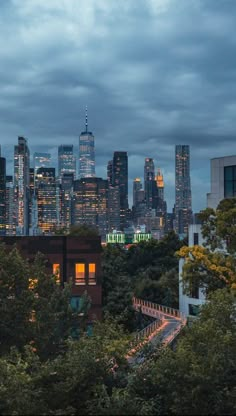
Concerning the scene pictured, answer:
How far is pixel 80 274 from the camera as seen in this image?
56.7 meters

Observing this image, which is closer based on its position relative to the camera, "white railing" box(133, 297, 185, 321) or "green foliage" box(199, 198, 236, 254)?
"green foliage" box(199, 198, 236, 254)

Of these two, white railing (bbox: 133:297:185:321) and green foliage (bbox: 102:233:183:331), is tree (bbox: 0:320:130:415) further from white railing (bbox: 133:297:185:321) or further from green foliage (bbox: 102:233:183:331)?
white railing (bbox: 133:297:185:321)

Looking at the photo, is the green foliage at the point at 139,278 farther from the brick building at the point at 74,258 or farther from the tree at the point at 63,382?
the tree at the point at 63,382

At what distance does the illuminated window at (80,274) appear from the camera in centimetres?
5644

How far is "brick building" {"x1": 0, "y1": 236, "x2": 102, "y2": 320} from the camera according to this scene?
183 ft

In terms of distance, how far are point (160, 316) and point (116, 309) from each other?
859 centimetres

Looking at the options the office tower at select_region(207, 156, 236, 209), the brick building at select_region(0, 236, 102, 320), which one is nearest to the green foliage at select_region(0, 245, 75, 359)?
the brick building at select_region(0, 236, 102, 320)

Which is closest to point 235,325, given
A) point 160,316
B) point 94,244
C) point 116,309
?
point 94,244

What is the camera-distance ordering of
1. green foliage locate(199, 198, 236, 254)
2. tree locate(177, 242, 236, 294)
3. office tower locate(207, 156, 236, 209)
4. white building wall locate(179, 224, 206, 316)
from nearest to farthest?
tree locate(177, 242, 236, 294) → green foliage locate(199, 198, 236, 254) → office tower locate(207, 156, 236, 209) → white building wall locate(179, 224, 206, 316)

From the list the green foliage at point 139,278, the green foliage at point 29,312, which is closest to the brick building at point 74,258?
the green foliage at point 139,278

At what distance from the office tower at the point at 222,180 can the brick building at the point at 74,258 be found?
12701 mm

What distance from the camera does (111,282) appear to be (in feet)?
227

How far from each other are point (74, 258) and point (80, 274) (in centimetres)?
164

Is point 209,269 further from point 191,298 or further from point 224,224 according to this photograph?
point 191,298
